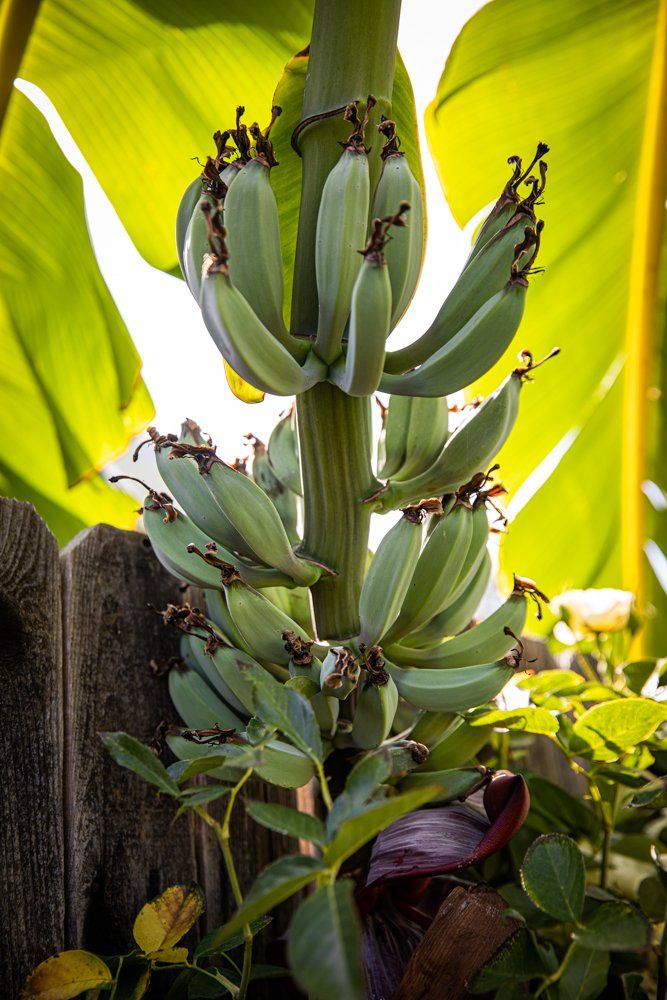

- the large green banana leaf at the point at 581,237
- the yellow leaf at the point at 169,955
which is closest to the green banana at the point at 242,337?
the yellow leaf at the point at 169,955

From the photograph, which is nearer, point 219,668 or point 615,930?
point 615,930

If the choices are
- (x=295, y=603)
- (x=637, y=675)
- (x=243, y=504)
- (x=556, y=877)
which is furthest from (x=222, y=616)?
(x=637, y=675)

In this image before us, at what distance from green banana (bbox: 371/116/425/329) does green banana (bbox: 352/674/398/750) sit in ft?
1.12

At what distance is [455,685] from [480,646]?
73mm

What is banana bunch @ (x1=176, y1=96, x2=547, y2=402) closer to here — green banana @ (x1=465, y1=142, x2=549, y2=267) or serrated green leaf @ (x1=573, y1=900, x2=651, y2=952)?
green banana @ (x1=465, y1=142, x2=549, y2=267)

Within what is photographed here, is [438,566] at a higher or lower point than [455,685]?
higher

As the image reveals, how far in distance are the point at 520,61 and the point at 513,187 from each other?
2.27 feet

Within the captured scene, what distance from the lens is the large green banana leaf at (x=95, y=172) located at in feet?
3.50

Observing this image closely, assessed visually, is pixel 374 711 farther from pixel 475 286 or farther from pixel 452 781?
pixel 475 286

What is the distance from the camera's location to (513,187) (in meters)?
0.71

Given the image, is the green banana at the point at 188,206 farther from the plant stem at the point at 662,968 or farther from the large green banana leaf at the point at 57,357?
the plant stem at the point at 662,968

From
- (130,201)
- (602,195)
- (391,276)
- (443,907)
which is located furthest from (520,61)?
(443,907)

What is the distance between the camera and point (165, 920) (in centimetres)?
59

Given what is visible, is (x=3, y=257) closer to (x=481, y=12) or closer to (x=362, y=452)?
(x=362, y=452)
